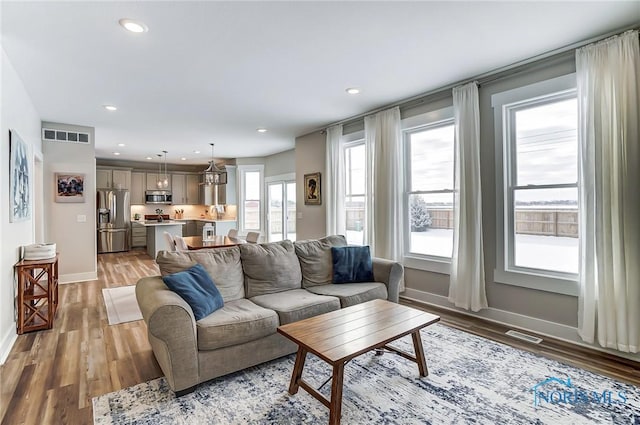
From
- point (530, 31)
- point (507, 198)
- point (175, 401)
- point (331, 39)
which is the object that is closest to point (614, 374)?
point (507, 198)

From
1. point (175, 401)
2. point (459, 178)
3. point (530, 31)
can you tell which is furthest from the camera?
point (459, 178)

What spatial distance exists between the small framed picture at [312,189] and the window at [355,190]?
0.68 metres

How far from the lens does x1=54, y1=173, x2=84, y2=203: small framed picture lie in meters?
5.41

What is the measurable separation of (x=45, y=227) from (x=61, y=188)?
68cm

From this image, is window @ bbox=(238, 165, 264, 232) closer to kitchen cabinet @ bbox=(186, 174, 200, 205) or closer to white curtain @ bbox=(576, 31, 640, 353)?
kitchen cabinet @ bbox=(186, 174, 200, 205)

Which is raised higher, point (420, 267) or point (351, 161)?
point (351, 161)

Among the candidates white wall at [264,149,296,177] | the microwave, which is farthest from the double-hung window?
the microwave

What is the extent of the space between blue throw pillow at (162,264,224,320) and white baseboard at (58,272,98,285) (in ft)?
13.9

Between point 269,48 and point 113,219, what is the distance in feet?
26.4

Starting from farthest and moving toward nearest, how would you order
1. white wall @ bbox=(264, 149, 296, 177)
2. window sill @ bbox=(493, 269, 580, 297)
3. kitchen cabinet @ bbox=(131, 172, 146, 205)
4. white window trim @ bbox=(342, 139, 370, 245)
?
kitchen cabinet @ bbox=(131, 172, 146, 205) < white wall @ bbox=(264, 149, 296, 177) < white window trim @ bbox=(342, 139, 370, 245) < window sill @ bbox=(493, 269, 580, 297)

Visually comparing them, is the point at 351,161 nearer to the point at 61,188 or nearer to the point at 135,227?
the point at 61,188

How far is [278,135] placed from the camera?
6.46 meters

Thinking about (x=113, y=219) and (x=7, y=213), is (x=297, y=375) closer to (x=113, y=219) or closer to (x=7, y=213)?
(x=7, y=213)

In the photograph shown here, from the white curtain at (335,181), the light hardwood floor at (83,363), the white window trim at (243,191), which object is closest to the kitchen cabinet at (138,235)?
the white window trim at (243,191)
